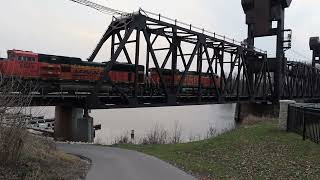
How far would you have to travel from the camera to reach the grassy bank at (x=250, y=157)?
14.2m

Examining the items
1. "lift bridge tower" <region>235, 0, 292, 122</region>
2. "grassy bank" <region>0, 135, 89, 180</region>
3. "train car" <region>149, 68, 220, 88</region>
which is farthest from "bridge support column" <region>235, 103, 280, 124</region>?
"grassy bank" <region>0, 135, 89, 180</region>

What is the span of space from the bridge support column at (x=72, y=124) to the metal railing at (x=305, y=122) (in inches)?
670

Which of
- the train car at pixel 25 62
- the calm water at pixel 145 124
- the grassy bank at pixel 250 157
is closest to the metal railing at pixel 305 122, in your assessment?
the grassy bank at pixel 250 157

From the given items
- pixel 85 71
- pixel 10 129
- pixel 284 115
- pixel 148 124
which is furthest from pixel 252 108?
pixel 10 129

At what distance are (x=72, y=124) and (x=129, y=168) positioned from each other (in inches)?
870

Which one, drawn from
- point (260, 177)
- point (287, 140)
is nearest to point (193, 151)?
point (287, 140)

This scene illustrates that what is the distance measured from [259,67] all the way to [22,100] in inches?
2603

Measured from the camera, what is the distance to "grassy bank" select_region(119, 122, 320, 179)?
Answer: 14219 mm

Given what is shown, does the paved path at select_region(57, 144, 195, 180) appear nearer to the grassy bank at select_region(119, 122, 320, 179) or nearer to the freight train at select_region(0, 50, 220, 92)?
the grassy bank at select_region(119, 122, 320, 179)

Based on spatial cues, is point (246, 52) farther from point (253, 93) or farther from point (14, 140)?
point (14, 140)

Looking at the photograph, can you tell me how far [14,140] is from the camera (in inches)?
441

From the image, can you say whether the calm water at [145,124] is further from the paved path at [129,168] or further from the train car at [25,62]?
the paved path at [129,168]

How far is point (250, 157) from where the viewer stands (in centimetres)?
1738

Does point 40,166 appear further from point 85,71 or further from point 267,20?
point 267,20
